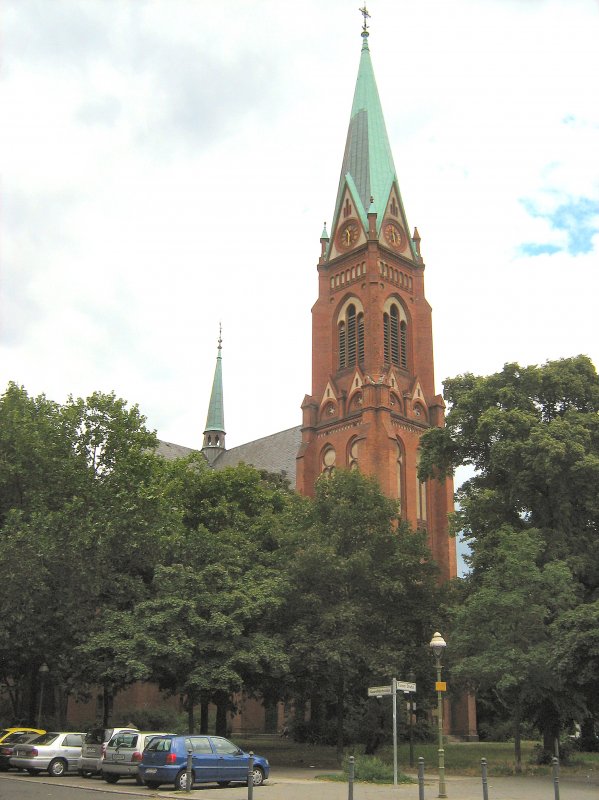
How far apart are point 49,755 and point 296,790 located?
8.12m

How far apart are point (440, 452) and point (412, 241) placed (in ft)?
105

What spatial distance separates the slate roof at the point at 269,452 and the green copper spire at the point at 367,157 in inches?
678

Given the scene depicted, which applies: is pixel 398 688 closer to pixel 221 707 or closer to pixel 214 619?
pixel 214 619

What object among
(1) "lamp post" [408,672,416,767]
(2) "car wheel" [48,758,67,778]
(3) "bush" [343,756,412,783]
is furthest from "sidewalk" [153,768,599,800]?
Result: (2) "car wheel" [48,758,67,778]

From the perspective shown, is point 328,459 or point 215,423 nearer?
point 328,459

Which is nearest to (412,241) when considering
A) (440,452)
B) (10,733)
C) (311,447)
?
(311,447)

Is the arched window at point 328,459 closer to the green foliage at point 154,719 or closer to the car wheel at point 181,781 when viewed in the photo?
the green foliage at point 154,719

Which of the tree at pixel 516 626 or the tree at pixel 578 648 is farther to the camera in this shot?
the tree at pixel 516 626

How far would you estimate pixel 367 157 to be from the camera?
65.9 metres

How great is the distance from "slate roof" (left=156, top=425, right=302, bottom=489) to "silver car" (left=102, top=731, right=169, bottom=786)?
4252 cm

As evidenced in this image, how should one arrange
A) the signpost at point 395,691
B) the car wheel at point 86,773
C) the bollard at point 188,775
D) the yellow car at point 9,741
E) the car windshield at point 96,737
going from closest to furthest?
the bollard at point 188,775, the signpost at point 395,691, the car wheel at point 86,773, the car windshield at point 96,737, the yellow car at point 9,741

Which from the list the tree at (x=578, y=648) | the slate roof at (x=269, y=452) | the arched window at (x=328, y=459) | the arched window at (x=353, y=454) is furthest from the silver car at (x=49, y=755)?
the slate roof at (x=269, y=452)

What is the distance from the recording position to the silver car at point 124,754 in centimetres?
2230

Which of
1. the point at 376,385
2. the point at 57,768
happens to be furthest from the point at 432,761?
the point at 376,385
